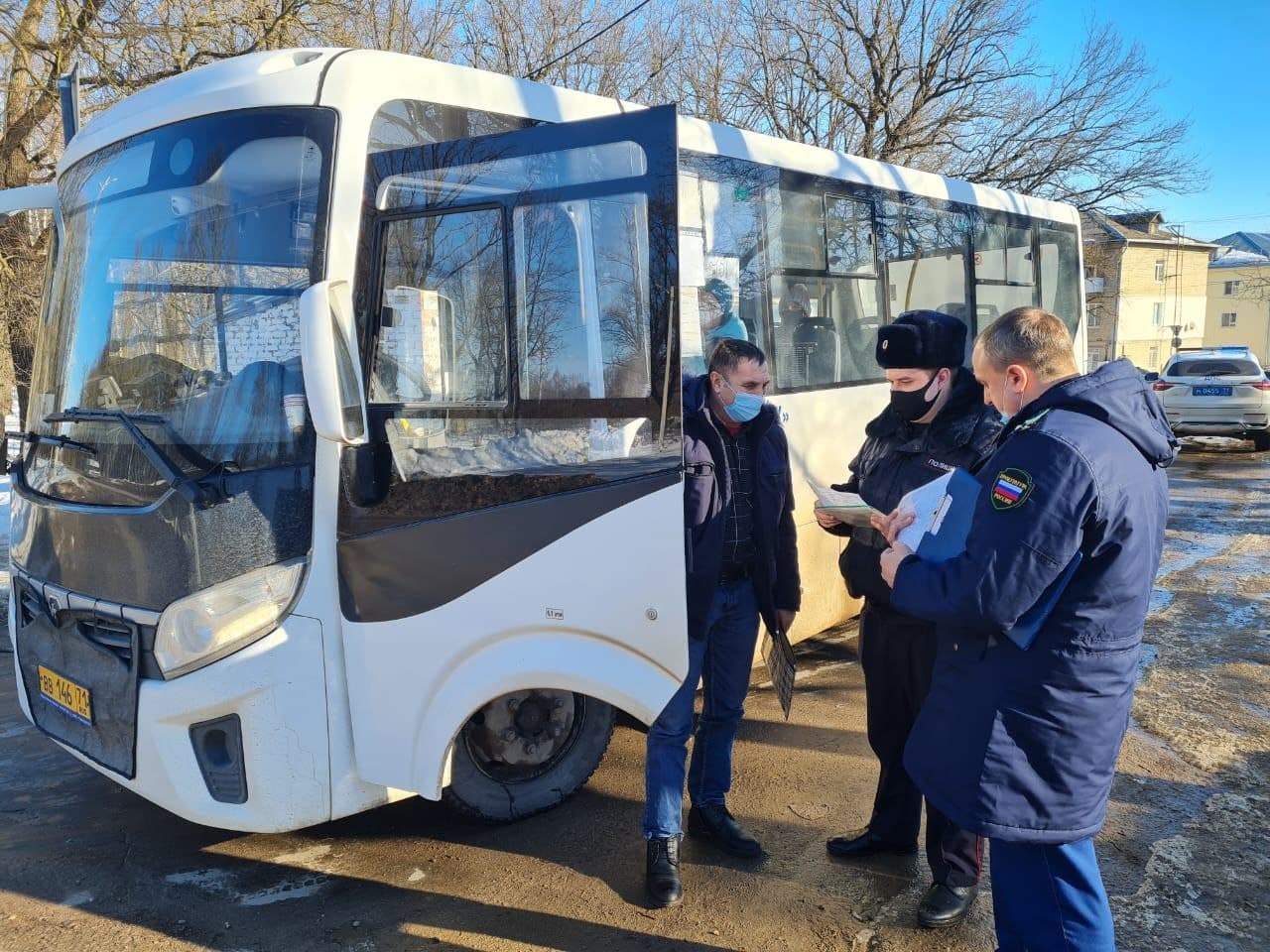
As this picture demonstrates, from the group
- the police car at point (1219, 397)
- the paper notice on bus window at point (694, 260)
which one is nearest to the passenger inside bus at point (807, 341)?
the paper notice on bus window at point (694, 260)

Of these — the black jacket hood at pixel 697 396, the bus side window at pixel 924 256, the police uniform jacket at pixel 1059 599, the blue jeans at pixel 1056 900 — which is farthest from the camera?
the bus side window at pixel 924 256

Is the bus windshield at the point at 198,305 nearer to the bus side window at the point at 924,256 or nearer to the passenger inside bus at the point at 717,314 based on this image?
the passenger inside bus at the point at 717,314

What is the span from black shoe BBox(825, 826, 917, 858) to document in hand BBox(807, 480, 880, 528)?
1.31 metres

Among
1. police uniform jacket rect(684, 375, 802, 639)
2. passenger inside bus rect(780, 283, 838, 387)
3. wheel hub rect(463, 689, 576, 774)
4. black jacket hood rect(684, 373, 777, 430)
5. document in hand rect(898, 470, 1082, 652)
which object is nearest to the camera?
document in hand rect(898, 470, 1082, 652)

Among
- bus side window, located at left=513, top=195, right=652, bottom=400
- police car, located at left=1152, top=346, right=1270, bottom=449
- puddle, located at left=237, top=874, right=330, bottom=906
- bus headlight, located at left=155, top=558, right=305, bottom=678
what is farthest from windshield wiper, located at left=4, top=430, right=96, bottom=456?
police car, located at left=1152, top=346, right=1270, bottom=449

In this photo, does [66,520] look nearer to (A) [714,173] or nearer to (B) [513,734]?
(B) [513,734]

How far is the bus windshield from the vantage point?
3006 millimetres

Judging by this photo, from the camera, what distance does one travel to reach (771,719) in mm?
4918

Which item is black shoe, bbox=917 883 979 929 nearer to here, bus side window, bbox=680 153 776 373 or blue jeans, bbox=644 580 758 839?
blue jeans, bbox=644 580 758 839

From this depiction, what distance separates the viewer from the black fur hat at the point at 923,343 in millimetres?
3104

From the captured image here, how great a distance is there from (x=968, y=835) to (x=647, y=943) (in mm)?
1122

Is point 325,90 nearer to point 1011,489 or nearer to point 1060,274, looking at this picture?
point 1011,489

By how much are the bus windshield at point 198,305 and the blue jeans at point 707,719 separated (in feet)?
4.92

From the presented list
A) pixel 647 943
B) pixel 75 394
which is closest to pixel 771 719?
pixel 647 943
